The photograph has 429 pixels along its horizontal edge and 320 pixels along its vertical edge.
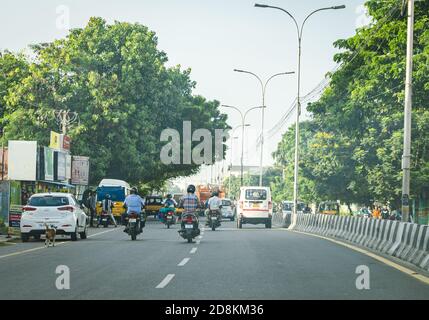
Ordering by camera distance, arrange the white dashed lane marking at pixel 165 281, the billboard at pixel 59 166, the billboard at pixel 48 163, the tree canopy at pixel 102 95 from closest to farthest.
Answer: the white dashed lane marking at pixel 165 281 → the billboard at pixel 48 163 → the billboard at pixel 59 166 → the tree canopy at pixel 102 95

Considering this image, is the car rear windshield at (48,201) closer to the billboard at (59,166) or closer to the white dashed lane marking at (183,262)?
the white dashed lane marking at (183,262)

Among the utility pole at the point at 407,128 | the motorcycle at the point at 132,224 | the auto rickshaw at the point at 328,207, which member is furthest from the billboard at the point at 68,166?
the auto rickshaw at the point at 328,207

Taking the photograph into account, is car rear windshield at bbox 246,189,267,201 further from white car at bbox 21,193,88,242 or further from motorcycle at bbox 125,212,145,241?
white car at bbox 21,193,88,242

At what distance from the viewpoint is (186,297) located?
11039 mm

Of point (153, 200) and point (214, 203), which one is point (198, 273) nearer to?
point (214, 203)

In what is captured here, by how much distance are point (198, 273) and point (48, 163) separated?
30.7m

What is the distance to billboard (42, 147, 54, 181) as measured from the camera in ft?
141

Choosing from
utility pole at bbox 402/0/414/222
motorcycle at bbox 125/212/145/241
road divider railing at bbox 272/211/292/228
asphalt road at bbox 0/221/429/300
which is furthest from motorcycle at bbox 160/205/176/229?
utility pole at bbox 402/0/414/222

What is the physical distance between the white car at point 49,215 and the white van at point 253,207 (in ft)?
56.4

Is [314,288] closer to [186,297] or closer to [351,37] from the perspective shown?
[186,297]

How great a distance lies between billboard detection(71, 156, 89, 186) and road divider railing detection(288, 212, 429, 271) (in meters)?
21.1

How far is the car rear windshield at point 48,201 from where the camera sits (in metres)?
25.1

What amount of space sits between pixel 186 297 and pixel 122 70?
4600 cm
